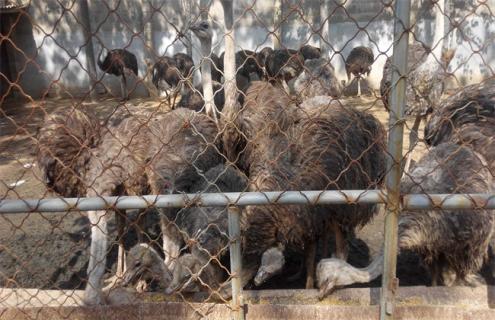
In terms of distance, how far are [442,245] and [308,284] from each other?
95cm

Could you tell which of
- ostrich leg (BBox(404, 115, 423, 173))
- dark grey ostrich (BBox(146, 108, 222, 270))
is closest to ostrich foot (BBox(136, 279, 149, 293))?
dark grey ostrich (BBox(146, 108, 222, 270))

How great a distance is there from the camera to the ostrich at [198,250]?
3039 millimetres

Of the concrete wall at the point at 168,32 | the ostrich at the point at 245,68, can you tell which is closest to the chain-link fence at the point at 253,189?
the ostrich at the point at 245,68

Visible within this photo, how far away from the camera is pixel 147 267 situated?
308cm

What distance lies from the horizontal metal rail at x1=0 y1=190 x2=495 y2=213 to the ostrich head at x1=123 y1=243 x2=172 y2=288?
3.22 feet

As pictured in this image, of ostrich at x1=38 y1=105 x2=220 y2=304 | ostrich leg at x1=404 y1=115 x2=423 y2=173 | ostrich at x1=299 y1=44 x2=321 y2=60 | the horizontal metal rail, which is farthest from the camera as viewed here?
ostrich at x1=299 y1=44 x2=321 y2=60

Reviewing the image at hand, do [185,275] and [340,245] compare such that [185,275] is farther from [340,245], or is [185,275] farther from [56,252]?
[56,252]

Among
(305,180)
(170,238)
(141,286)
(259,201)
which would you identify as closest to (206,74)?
(170,238)

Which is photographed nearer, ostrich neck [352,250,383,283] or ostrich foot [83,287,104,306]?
ostrich foot [83,287,104,306]

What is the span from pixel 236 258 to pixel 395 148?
0.82m

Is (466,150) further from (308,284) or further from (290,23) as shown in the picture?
(290,23)

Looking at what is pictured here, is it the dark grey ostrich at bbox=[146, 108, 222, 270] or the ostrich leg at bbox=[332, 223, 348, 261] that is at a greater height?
the dark grey ostrich at bbox=[146, 108, 222, 270]

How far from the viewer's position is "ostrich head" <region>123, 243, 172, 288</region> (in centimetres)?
309

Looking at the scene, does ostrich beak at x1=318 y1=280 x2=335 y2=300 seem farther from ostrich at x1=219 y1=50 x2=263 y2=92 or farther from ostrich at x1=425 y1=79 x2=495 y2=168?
ostrich at x1=219 y1=50 x2=263 y2=92
